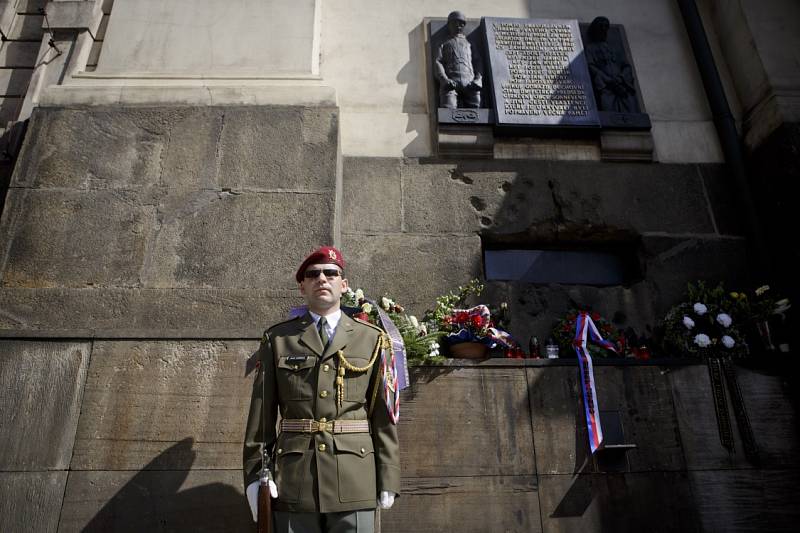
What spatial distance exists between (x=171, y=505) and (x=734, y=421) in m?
4.02

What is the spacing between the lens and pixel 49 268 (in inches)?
186

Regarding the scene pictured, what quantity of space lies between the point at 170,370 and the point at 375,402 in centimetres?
189

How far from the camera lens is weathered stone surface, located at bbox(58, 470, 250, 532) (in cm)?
376

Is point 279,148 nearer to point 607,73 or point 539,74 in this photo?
point 539,74

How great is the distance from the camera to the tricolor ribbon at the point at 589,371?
13.8 feet

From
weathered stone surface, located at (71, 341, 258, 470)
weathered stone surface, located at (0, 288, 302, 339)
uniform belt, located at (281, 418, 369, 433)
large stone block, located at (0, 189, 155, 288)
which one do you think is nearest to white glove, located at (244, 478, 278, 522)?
uniform belt, located at (281, 418, 369, 433)

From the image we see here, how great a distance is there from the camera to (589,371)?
4.44m

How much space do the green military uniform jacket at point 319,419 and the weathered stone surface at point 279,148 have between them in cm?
226

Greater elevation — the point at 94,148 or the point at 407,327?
the point at 94,148

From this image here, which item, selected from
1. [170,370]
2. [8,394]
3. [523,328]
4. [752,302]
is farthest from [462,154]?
[8,394]

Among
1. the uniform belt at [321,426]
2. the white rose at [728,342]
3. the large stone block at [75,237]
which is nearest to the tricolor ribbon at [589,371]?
the white rose at [728,342]

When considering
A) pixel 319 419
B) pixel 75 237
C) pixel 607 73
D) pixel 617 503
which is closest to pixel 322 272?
pixel 319 419

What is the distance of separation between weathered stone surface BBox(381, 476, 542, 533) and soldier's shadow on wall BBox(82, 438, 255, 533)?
1.01m

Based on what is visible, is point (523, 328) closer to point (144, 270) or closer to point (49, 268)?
point (144, 270)
